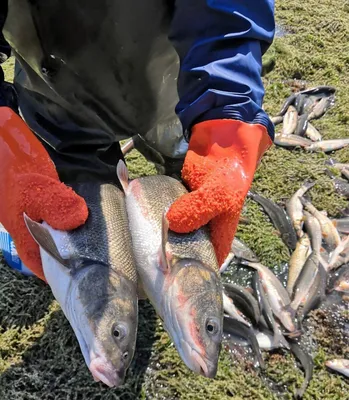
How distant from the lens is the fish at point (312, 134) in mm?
4941

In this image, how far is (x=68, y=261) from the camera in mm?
2088

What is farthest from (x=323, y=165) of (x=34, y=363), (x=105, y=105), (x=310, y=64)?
(x=34, y=363)

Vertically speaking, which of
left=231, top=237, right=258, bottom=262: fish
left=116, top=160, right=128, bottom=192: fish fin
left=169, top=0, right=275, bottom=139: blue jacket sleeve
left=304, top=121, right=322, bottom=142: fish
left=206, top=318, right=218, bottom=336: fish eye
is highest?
left=169, top=0, right=275, bottom=139: blue jacket sleeve

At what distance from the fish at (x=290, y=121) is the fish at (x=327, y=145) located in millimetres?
265

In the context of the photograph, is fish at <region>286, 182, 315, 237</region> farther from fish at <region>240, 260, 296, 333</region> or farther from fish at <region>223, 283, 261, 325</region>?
fish at <region>223, 283, 261, 325</region>

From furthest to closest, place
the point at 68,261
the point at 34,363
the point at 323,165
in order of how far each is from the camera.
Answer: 1. the point at 323,165
2. the point at 34,363
3. the point at 68,261

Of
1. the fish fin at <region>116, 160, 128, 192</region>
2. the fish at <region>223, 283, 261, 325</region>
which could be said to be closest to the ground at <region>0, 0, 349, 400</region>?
the fish at <region>223, 283, 261, 325</region>

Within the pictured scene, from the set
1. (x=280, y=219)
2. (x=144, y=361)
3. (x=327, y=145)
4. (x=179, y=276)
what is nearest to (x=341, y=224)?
(x=280, y=219)

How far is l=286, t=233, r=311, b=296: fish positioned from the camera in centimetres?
359

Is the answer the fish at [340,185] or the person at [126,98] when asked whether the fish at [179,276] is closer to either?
the person at [126,98]

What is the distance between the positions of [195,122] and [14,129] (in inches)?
28.6

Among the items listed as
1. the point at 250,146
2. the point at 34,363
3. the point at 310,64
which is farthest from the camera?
the point at 310,64

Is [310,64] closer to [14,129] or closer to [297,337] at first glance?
[297,337]

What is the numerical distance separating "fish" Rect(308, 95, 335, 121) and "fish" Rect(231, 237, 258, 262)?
1.98 metres
